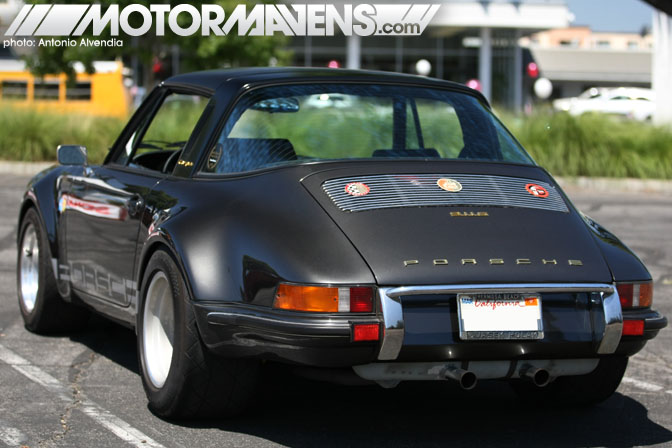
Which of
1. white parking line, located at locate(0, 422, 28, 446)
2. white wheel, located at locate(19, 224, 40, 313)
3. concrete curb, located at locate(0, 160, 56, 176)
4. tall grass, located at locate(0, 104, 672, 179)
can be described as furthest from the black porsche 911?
tall grass, located at locate(0, 104, 672, 179)

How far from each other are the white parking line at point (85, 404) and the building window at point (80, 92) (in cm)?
3028

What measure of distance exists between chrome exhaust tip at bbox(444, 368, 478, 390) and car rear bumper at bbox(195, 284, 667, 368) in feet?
0.18

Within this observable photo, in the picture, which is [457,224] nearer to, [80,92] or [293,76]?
[293,76]

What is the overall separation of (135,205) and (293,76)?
0.95 m

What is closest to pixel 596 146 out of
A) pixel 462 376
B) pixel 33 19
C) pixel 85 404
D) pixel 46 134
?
pixel 46 134

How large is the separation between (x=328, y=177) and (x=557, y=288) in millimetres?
995

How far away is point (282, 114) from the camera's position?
5223 mm

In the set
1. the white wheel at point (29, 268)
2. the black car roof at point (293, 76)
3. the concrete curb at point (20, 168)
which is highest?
the black car roof at point (293, 76)

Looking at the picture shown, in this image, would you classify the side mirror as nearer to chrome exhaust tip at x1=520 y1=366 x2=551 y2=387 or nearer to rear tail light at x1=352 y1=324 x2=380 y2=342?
rear tail light at x1=352 y1=324 x2=380 y2=342

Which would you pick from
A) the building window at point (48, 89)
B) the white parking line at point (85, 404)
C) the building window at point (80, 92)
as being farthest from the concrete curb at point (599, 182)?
the building window at point (80, 92)

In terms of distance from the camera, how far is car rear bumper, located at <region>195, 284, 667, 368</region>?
400 centimetres

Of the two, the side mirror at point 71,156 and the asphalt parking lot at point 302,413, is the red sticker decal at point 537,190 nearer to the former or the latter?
the asphalt parking lot at point 302,413

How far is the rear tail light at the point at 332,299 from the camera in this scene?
4.02 metres

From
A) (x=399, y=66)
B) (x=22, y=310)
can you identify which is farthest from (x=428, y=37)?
(x=22, y=310)
